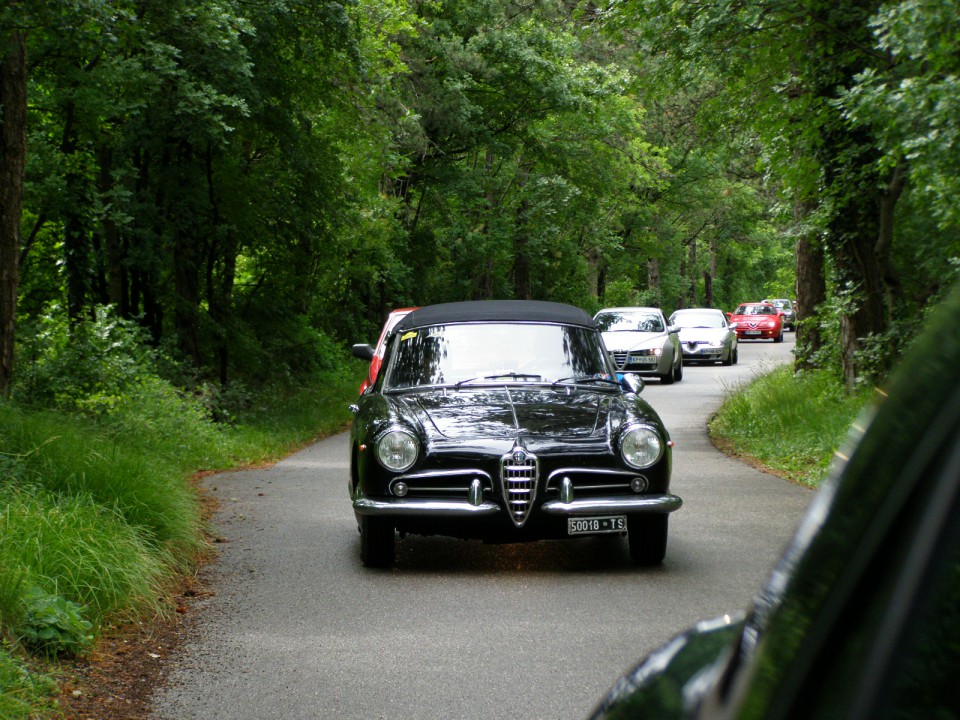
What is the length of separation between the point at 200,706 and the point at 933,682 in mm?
4798

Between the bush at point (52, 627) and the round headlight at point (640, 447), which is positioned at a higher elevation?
the round headlight at point (640, 447)

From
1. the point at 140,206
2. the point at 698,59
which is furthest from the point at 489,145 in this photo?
the point at 698,59

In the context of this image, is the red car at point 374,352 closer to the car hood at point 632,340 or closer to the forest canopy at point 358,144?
the forest canopy at point 358,144

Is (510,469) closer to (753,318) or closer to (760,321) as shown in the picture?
(760,321)

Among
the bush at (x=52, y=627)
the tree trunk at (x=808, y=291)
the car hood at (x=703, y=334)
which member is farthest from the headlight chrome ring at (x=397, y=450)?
the car hood at (x=703, y=334)

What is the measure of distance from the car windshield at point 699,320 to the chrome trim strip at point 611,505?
28.3 meters

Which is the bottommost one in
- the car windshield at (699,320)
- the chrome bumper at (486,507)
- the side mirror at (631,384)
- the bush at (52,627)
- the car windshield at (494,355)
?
the bush at (52,627)

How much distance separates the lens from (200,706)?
5273 millimetres

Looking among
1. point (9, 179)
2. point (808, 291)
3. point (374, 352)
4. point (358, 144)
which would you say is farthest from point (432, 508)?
point (358, 144)

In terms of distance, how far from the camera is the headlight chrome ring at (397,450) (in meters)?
7.85

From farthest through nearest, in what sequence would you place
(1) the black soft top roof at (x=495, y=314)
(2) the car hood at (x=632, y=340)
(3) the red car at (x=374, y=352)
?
(2) the car hood at (x=632, y=340) < (3) the red car at (x=374, y=352) < (1) the black soft top roof at (x=495, y=314)

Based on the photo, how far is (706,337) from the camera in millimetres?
35062

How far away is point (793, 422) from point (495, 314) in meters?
7.21

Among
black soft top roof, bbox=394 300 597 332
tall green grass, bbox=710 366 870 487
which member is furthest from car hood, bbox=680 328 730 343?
black soft top roof, bbox=394 300 597 332
